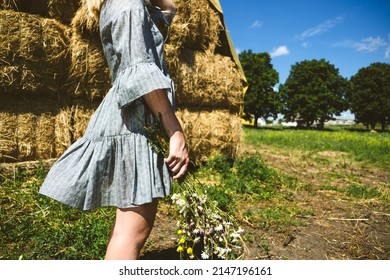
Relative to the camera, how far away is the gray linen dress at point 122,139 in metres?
1.31

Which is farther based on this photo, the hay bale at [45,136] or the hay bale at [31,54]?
the hay bale at [45,136]

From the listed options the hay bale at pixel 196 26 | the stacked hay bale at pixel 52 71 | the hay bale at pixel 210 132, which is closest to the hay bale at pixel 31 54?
the stacked hay bale at pixel 52 71

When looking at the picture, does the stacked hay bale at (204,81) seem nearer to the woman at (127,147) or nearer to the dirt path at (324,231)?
the dirt path at (324,231)

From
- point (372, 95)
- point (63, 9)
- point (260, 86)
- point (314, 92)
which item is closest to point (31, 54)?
point (63, 9)

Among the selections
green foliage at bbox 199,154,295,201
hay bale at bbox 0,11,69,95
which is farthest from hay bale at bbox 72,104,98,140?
green foliage at bbox 199,154,295,201

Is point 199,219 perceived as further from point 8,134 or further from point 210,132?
point 210,132

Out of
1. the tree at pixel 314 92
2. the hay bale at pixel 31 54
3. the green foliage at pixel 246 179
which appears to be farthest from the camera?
the tree at pixel 314 92

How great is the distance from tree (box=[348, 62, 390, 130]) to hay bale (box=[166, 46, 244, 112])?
44.2m

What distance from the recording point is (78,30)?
4.23 metres

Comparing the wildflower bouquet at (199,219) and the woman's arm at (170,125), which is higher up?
the woman's arm at (170,125)

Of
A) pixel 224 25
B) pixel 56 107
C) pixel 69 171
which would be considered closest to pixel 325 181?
pixel 224 25
